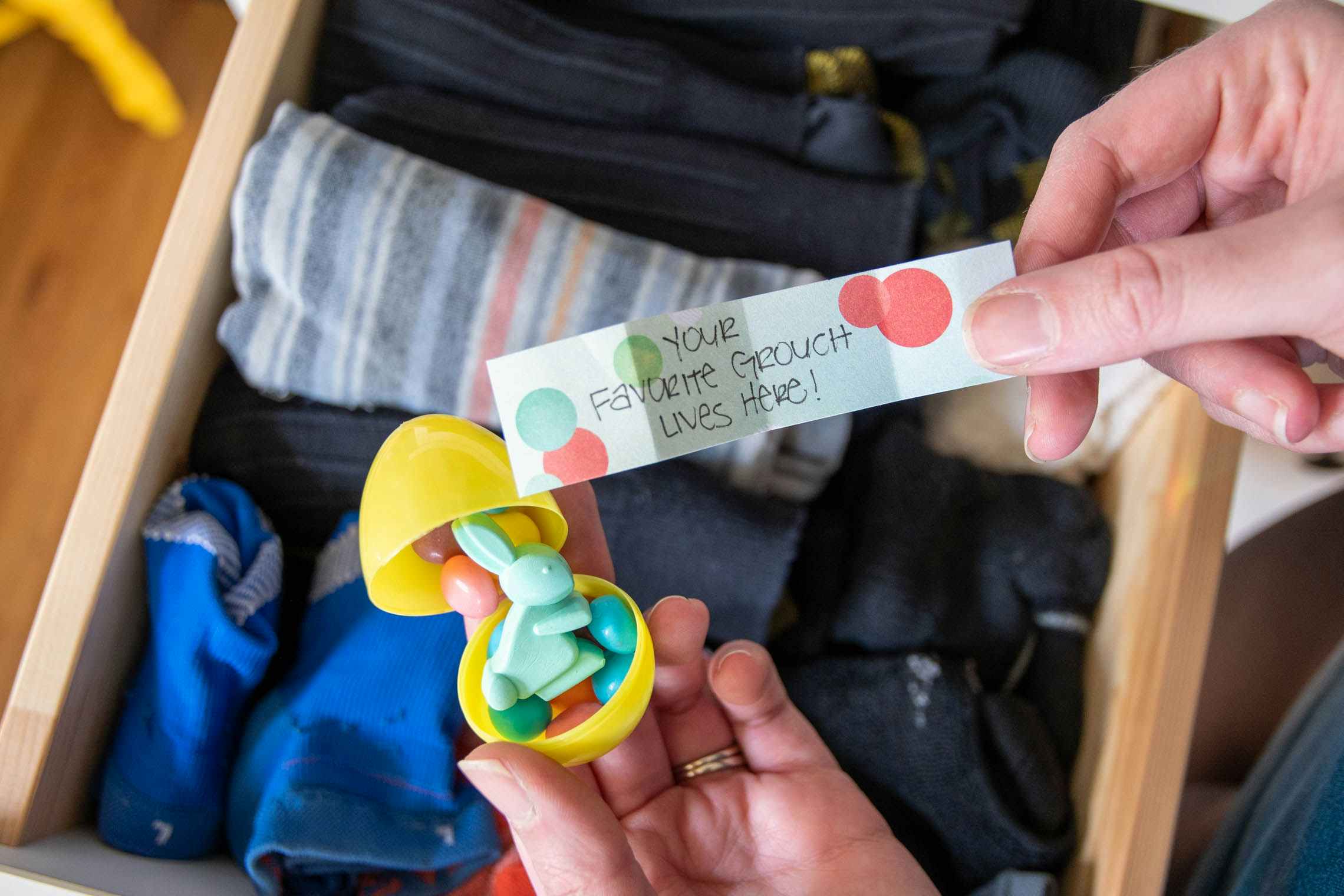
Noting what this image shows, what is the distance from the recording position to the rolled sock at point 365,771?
0.67 m

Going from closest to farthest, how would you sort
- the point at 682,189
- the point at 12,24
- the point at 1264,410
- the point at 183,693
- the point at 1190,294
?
the point at 1190,294
the point at 1264,410
the point at 183,693
the point at 682,189
the point at 12,24

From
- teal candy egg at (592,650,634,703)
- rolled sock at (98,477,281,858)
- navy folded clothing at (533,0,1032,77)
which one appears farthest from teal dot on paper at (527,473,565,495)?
navy folded clothing at (533,0,1032,77)

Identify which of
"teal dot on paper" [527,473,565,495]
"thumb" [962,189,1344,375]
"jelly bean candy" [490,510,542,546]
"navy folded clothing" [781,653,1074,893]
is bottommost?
"navy folded clothing" [781,653,1074,893]

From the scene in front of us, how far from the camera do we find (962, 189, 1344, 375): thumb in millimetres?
430

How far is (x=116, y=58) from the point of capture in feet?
3.59

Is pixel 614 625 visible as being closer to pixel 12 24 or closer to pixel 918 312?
pixel 918 312

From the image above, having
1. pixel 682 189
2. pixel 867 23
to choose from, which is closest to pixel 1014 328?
pixel 682 189

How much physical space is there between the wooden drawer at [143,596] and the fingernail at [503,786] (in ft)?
1.02

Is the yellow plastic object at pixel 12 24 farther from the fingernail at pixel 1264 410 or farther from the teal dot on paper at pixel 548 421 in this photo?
the fingernail at pixel 1264 410

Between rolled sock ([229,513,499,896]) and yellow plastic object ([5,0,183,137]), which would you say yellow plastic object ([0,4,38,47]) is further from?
rolled sock ([229,513,499,896])

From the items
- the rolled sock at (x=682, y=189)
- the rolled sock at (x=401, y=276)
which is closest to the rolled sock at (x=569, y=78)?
the rolled sock at (x=682, y=189)

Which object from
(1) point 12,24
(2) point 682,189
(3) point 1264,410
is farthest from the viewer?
(1) point 12,24

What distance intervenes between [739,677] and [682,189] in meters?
0.48

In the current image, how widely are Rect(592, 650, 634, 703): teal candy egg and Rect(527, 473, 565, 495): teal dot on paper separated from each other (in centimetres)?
11
